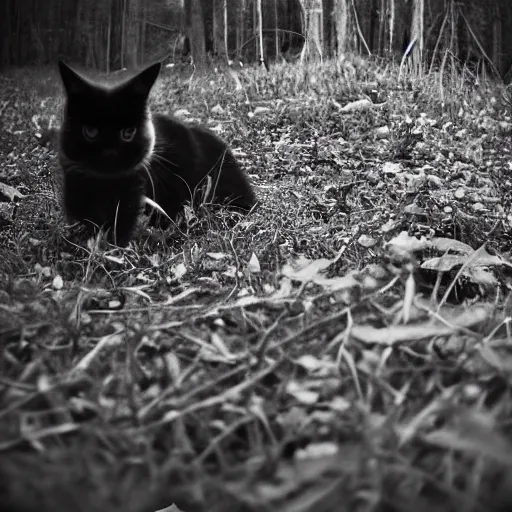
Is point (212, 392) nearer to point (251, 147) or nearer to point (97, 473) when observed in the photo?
point (97, 473)

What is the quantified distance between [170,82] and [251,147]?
237 mm

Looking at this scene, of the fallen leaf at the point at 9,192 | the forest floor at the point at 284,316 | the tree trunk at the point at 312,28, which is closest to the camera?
the forest floor at the point at 284,316

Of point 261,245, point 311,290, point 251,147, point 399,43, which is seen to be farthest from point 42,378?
point 399,43

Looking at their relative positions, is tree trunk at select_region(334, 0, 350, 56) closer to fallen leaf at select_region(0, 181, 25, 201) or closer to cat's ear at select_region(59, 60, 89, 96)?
cat's ear at select_region(59, 60, 89, 96)

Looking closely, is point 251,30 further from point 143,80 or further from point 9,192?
point 9,192

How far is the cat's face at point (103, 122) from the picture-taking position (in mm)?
1265

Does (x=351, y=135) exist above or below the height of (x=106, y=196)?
above

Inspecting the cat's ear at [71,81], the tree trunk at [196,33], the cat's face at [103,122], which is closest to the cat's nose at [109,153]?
the cat's face at [103,122]

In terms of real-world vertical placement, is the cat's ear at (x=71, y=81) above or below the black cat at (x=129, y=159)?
above

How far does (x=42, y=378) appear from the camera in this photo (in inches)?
24.3

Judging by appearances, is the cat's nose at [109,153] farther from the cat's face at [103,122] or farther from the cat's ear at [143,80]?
the cat's ear at [143,80]

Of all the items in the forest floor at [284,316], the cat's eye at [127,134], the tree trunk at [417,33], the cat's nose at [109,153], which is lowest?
the forest floor at [284,316]

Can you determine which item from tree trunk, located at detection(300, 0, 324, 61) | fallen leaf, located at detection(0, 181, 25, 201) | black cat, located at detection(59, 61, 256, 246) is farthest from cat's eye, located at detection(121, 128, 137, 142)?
tree trunk, located at detection(300, 0, 324, 61)

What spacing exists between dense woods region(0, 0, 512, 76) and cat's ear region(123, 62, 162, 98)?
49 mm
